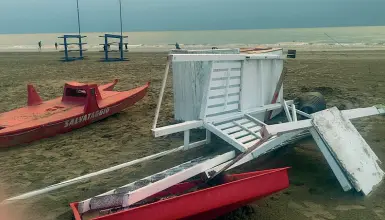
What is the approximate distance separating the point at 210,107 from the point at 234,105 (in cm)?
55

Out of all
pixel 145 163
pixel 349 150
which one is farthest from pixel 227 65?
pixel 349 150

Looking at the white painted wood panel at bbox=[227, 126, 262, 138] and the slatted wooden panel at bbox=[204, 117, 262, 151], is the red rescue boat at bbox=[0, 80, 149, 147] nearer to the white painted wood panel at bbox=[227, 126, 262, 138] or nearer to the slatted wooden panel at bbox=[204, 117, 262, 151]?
the slatted wooden panel at bbox=[204, 117, 262, 151]

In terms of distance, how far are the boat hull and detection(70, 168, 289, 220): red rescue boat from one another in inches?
122

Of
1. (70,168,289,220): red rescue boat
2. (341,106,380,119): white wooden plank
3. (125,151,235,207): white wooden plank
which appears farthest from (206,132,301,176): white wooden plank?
(341,106,380,119): white wooden plank

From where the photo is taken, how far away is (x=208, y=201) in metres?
3.33

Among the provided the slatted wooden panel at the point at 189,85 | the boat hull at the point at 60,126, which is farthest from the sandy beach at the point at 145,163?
the slatted wooden panel at the point at 189,85

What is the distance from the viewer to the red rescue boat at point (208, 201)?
3.07 m

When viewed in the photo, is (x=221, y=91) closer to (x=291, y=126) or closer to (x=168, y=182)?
(x=291, y=126)

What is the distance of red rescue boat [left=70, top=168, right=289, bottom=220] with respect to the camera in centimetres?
307

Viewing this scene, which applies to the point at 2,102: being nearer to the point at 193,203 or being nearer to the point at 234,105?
the point at 234,105

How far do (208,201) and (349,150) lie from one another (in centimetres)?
216

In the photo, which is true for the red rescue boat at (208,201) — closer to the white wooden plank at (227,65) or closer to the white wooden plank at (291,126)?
the white wooden plank at (291,126)

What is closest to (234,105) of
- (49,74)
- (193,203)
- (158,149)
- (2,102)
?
(158,149)

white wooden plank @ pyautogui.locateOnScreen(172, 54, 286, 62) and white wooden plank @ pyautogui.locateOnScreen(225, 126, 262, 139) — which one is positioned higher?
white wooden plank @ pyautogui.locateOnScreen(172, 54, 286, 62)
